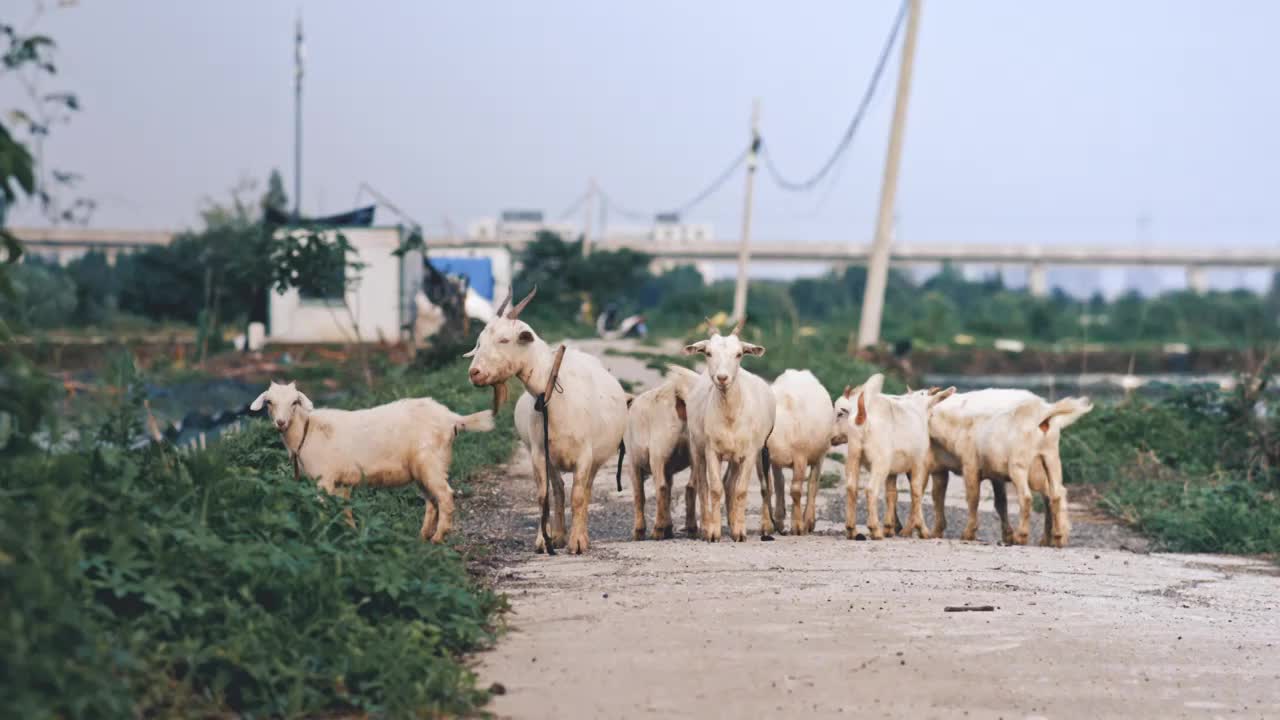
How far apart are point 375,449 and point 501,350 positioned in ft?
3.40

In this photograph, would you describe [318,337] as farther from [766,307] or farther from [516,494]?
[766,307]

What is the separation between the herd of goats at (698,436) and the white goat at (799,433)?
0.04ft

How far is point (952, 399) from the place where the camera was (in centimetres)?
1358

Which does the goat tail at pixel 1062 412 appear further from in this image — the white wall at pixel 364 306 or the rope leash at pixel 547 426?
the white wall at pixel 364 306

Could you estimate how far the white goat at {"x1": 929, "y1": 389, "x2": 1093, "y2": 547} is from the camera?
1266cm

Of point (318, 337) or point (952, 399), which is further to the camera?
point (318, 337)

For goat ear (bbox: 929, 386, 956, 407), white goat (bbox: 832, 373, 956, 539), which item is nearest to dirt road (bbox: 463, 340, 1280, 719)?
white goat (bbox: 832, 373, 956, 539)

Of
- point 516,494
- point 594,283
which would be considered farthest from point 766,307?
point 516,494

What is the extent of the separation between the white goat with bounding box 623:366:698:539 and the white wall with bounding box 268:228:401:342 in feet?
77.9

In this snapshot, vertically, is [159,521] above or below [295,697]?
above

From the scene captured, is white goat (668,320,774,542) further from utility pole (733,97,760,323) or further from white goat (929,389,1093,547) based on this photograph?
utility pole (733,97,760,323)

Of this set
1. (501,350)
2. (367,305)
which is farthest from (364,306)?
(501,350)

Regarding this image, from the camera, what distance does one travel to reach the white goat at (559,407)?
10086 mm

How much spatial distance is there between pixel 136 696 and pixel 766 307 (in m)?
69.0
